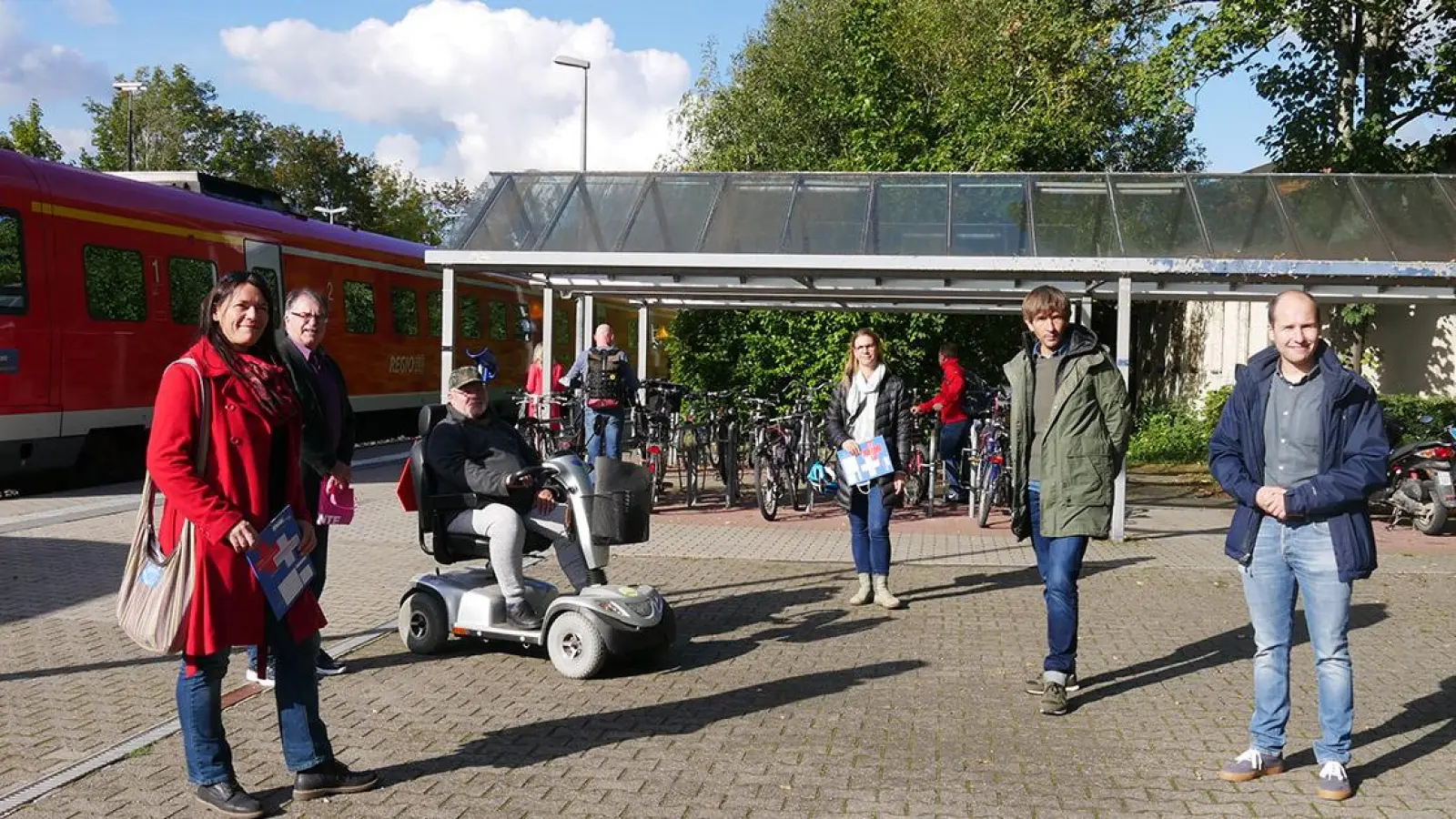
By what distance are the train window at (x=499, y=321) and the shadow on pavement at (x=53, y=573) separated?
1374 cm

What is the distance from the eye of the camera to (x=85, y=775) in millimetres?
4590

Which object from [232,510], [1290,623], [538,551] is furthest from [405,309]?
[1290,623]

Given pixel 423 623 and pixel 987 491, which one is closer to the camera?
pixel 423 623

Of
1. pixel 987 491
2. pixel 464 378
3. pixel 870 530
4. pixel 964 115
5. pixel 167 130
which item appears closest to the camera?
pixel 464 378

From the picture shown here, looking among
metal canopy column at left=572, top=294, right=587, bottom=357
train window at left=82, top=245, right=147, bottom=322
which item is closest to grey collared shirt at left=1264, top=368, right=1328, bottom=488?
metal canopy column at left=572, top=294, right=587, bottom=357

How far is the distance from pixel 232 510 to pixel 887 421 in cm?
466

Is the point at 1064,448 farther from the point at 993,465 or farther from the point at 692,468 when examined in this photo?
the point at 692,468

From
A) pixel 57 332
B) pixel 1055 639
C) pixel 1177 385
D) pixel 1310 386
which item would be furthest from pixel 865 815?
pixel 1177 385

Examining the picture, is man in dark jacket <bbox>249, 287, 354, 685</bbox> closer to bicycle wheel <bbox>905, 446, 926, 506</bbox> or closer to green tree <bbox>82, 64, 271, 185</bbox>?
bicycle wheel <bbox>905, 446, 926, 506</bbox>

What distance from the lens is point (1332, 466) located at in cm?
456

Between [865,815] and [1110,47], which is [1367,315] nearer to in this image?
[1110,47]

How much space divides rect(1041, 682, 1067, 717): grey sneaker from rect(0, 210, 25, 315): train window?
10825 mm

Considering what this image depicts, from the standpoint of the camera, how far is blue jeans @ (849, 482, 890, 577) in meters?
7.77

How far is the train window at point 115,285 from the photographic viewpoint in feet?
43.5
